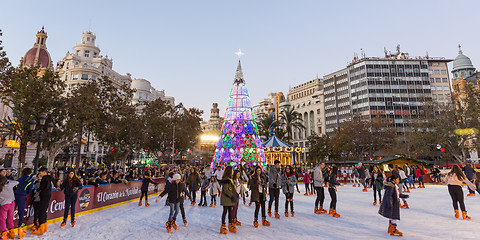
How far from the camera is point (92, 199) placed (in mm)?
10586

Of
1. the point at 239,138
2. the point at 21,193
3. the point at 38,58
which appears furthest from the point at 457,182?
the point at 38,58

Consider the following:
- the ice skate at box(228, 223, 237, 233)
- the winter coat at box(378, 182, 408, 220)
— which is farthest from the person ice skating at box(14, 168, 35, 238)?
the winter coat at box(378, 182, 408, 220)

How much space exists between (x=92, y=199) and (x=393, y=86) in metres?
77.0

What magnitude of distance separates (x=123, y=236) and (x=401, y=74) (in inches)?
3186

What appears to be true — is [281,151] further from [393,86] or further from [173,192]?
[393,86]

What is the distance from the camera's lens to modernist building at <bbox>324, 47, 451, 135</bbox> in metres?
69.2

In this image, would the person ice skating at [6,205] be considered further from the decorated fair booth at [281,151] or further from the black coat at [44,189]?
the decorated fair booth at [281,151]

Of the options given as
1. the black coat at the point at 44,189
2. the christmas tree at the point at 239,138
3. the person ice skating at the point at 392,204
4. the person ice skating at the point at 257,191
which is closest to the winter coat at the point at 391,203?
the person ice skating at the point at 392,204

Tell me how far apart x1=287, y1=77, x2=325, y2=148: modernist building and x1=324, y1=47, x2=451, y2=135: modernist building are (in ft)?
26.1

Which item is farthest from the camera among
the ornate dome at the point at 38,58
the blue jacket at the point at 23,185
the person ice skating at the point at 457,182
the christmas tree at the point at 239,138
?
the ornate dome at the point at 38,58

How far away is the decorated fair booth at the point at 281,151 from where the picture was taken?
29312mm

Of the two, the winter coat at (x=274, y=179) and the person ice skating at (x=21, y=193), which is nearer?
the person ice skating at (x=21, y=193)

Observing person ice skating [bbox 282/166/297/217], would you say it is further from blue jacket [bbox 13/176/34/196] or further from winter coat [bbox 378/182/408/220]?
blue jacket [bbox 13/176/34/196]

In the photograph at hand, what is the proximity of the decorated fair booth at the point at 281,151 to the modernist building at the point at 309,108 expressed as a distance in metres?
51.4
